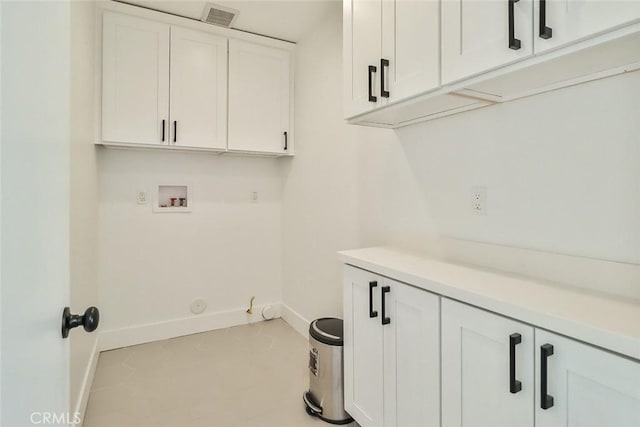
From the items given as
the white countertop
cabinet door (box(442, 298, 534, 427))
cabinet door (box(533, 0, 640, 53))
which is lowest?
cabinet door (box(442, 298, 534, 427))

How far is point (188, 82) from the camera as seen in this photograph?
270 cm

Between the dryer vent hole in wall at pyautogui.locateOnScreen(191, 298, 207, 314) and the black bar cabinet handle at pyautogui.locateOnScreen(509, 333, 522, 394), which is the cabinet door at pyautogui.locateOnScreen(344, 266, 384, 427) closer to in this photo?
the black bar cabinet handle at pyautogui.locateOnScreen(509, 333, 522, 394)

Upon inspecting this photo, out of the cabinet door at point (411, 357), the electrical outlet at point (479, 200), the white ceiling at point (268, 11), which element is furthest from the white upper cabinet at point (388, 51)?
the white ceiling at point (268, 11)

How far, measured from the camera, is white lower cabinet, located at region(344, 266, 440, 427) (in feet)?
4.09

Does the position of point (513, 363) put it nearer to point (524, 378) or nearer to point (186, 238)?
point (524, 378)

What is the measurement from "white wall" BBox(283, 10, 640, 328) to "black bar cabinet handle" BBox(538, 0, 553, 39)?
35cm

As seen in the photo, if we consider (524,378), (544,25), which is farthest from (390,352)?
(544,25)

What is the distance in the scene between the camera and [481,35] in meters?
1.07

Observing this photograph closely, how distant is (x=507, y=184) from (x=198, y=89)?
92.2 inches

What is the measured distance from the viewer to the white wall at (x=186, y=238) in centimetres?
274

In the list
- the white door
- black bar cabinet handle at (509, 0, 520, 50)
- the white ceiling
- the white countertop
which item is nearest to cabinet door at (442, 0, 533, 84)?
black bar cabinet handle at (509, 0, 520, 50)

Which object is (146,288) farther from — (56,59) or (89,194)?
(56,59)

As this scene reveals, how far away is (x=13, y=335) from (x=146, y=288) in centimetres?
264

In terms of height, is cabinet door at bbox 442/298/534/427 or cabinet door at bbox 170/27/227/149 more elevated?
cabinet door at bbox 170/27/227/149
